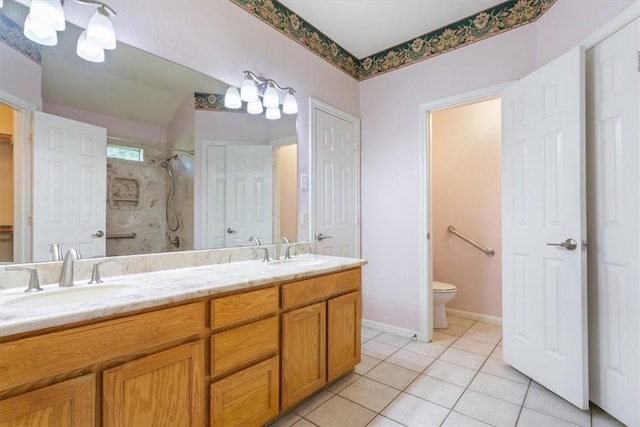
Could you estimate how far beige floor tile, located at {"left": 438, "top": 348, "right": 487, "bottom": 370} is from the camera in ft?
7.14

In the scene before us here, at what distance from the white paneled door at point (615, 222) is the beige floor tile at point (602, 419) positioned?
5 centimetres

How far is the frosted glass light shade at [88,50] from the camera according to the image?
1.37 meters

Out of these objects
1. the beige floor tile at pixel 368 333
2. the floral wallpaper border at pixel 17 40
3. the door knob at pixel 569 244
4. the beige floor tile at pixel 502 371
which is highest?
the floral wallpaper border at pixel 17 40

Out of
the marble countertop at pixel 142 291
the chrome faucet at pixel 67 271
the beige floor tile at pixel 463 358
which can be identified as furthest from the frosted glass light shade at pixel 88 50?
the beige floor tile at pixel 463 358

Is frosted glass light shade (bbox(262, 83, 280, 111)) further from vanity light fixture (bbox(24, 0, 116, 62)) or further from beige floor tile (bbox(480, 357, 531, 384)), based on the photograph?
beige floor tile (bbox(480, 357, 531, 384))

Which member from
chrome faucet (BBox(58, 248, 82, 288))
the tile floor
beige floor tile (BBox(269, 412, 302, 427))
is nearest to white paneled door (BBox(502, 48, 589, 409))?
the tile floor

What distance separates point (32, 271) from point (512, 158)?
2.68 m

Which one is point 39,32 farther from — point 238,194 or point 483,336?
point 483,336

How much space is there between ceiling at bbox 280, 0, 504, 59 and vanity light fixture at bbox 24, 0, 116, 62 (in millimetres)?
1341

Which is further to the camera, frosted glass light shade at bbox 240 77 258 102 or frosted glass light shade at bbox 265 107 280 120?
frosted glass light shade at bbox 265 107 280 120

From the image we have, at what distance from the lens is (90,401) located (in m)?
0.92

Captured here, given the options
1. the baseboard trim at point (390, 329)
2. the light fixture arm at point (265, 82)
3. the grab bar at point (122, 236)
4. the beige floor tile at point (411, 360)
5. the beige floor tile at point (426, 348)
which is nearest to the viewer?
the grab bar at point (122, 236)

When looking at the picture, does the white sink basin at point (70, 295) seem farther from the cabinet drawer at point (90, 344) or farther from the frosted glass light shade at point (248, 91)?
the frosted glass light shade at point (248, 91)

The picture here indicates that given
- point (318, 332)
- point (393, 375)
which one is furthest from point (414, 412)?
point (318, 332)
